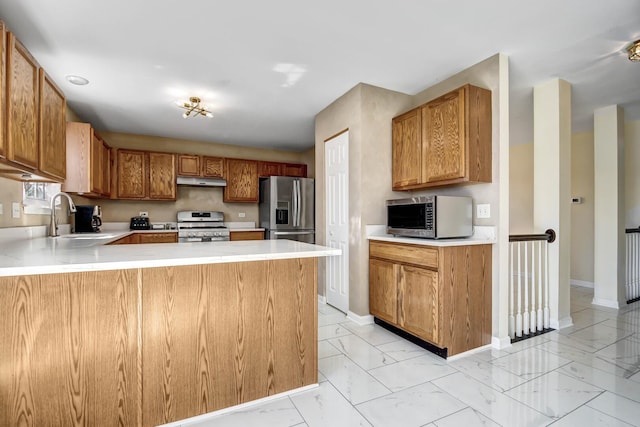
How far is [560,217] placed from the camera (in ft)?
9.73

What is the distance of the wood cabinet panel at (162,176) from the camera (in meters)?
4.84

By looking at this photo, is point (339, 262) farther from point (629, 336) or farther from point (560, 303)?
point (629, 336)

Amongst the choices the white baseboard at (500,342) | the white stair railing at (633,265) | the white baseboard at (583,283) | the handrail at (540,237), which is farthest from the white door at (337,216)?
the white baseboard at (583,283)

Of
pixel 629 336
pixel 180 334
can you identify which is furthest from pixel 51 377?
pixel 629 336

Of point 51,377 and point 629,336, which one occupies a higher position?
point 51,377

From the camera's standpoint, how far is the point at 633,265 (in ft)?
13.1

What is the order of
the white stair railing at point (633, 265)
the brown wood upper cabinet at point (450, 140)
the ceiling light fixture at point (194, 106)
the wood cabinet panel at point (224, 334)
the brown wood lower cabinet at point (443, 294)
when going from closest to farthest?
the wood cabinet panel at point (224, 334) < the brown wood lower cabinet at point (443, 294) < the brown wood upper cabinet at point (450, 140) < the ceiling light fixture at point (194, 106) < the white stair railing at point (633, 265)

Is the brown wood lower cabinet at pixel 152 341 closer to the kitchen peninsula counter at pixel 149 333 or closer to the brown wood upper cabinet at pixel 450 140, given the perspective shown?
the kitchen peninsula counter at pixel 149 333

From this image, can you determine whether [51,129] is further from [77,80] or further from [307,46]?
[307,46]

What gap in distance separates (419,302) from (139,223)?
4.50 metres

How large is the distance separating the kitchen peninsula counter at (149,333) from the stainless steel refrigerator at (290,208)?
122 inches

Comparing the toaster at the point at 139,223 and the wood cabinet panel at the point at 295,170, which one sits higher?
the wood cabinet panel at the point at 295,170

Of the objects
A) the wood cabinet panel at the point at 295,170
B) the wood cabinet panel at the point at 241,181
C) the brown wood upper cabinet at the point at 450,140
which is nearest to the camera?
the brown wood upper cabinet at the point at 450,140

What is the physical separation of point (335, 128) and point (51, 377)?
320 cm
